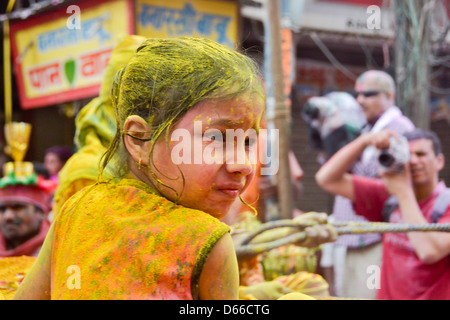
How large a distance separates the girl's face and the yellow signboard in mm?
3971

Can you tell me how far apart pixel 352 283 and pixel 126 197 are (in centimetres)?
278

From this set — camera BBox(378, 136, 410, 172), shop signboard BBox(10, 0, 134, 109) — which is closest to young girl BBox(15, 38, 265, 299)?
camera BBox(378, 136, 410, 172)

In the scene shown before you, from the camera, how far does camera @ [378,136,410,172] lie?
286 cm

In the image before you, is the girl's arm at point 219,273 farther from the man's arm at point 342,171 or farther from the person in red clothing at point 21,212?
the person in red clothing at point 21,212

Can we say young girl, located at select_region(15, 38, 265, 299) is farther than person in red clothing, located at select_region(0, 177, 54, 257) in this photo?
No

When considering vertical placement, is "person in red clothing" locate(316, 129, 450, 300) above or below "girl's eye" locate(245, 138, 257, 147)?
below

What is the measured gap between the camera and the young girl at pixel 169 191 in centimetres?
88

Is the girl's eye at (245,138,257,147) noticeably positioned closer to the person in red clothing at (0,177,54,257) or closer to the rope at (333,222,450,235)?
the rope at (333,222,450,235)

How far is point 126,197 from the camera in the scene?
0.98 m

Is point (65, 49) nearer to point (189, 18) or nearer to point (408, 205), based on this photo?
point (189, 18)

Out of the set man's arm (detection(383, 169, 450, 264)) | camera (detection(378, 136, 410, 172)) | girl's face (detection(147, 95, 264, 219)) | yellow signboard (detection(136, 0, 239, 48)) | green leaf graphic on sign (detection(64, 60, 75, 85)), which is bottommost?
man's arm (detection(383, 169, 450, 264))
